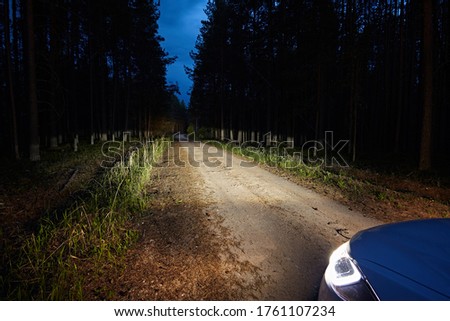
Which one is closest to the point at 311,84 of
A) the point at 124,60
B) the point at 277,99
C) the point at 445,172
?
the point at 277,99

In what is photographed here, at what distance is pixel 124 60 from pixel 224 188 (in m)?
30.0

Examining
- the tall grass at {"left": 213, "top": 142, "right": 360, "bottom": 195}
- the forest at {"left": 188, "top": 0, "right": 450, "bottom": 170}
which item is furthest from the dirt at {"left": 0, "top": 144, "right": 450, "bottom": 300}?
the forest at {"left": 188, "top": 0, "right": 450, "bottom": 170}

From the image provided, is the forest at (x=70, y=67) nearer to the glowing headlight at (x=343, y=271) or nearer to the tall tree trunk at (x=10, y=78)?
the tall tree trunk at (x=10, y=78)

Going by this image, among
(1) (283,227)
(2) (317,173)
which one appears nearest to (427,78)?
(2) (317,173)

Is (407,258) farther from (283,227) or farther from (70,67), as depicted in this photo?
(70,67)

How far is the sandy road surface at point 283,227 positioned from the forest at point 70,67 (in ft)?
38.6

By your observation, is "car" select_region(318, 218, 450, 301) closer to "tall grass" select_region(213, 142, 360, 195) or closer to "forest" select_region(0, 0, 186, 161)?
"tall grass" select_region(213, 142, 360, 195)

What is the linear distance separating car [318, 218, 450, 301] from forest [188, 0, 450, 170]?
12.1 m

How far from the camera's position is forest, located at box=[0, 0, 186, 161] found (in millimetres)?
13312

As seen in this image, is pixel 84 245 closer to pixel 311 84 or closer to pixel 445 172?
pixel 445 172

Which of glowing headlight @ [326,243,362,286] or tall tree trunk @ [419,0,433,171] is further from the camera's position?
tall tree trunk @ [419,0,433,171]

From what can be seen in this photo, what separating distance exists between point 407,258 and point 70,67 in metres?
30.9

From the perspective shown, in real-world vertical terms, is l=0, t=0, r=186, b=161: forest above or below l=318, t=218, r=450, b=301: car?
above

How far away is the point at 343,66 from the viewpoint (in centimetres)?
1634
